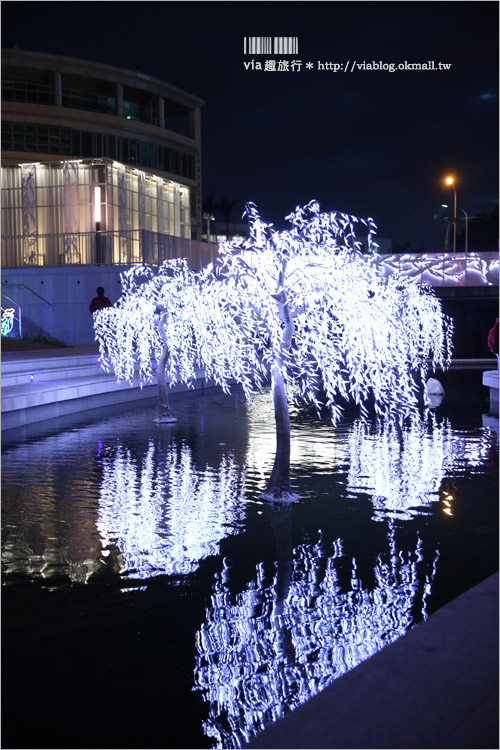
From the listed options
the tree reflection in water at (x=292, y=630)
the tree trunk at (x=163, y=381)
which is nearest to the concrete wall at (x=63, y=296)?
the tree trunk at (x=163, y=381)

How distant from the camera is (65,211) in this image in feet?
115

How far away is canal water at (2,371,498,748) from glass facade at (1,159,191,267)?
2145 cm

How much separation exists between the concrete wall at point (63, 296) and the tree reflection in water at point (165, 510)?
18.9 metres

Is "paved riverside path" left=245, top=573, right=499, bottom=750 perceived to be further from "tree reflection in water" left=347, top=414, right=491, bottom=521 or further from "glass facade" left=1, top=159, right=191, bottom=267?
"glass facade" left=1, top=159, right=191, bottom=267

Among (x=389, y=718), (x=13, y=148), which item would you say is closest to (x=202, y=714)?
(x=389, y=718)

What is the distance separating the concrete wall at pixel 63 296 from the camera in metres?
31.2

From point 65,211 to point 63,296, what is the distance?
585 cm

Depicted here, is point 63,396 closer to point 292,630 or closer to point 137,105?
point 292,630

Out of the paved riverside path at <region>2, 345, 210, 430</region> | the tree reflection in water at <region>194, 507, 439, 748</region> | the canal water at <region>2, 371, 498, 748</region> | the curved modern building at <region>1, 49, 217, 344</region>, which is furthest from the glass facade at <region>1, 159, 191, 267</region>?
the tree reflection in water at <region>194, 507, 439, 748</region>

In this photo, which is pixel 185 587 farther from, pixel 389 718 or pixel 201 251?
pixel 201 251

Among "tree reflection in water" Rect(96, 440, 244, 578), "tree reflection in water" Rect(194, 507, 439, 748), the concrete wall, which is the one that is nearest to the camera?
"tree reflection in water" Rect(194, 507, 439, 748)

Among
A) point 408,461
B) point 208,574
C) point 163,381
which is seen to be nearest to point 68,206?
point 163,381

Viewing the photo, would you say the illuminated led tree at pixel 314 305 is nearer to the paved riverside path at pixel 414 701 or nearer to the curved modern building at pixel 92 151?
the paved riverside path at pixel 414 701

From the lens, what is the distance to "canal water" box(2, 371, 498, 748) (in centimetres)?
465
